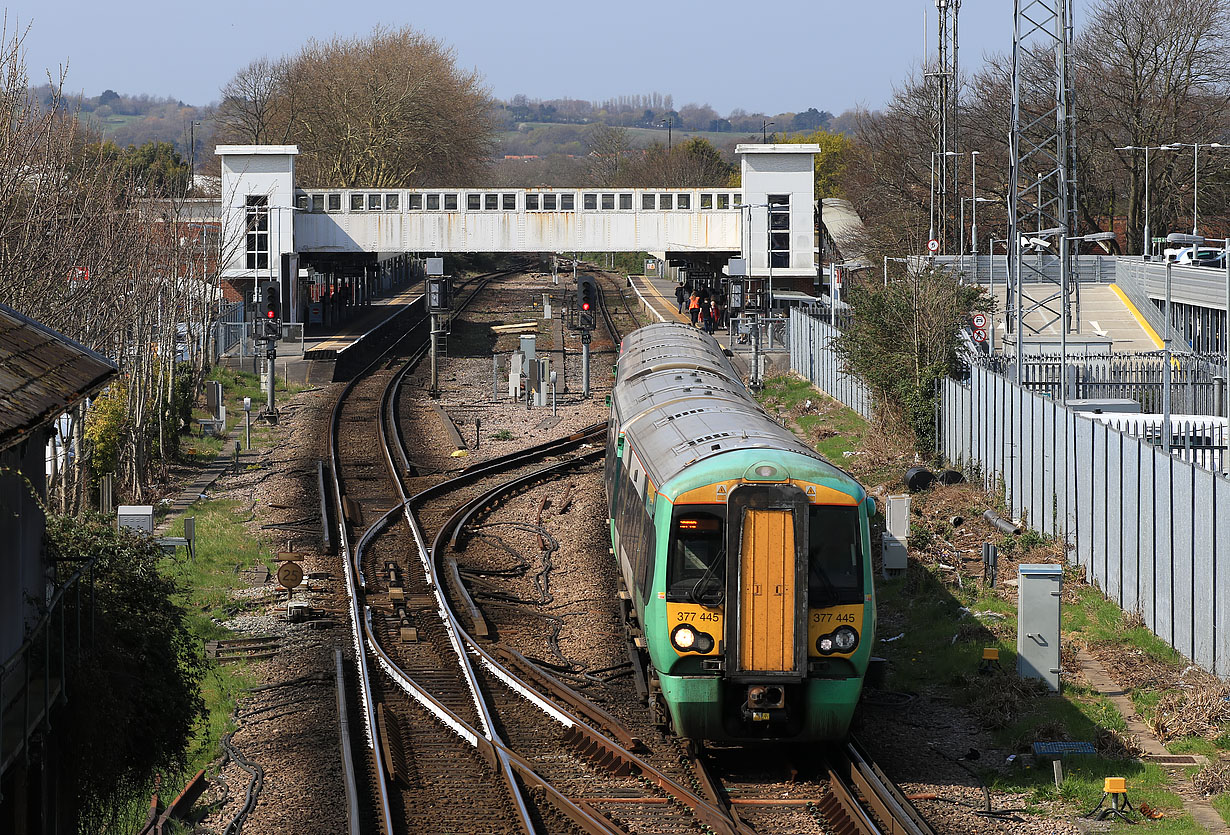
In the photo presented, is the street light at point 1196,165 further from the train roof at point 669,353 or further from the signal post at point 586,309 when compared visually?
the signal post at point 586,309

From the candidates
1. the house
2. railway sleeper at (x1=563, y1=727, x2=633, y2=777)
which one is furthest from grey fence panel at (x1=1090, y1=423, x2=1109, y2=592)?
the house

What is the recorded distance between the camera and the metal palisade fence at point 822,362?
109 ft

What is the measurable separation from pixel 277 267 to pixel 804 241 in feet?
62.5

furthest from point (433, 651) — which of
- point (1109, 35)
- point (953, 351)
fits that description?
point (1109, 35)

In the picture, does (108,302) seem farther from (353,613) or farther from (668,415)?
(668,415)

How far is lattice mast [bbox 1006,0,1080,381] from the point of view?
30.7m

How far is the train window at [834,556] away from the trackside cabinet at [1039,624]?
3.11 m

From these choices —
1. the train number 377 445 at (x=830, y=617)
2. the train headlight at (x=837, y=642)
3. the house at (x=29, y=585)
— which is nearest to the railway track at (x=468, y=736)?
the train headlight at (x=837, y=642)

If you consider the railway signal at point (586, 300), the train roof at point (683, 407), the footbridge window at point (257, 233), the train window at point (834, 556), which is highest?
the footbridge window at point (257, 233)

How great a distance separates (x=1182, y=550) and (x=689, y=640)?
20.5ft

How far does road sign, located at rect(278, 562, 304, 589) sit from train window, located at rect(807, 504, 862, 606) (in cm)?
885

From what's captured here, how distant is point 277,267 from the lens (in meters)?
50.7

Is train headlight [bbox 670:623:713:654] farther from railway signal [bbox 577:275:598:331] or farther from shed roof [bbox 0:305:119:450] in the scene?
railway signal [bbox 577:275:598:331]

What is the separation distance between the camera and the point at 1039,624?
1408cm
